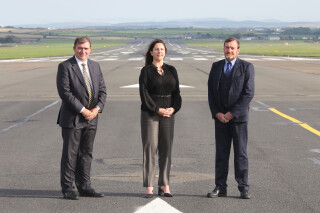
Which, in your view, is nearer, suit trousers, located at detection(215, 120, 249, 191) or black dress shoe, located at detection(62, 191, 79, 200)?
black dress shoe, located at detection(62, 191, 79, 200)

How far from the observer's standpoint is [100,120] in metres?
15.6

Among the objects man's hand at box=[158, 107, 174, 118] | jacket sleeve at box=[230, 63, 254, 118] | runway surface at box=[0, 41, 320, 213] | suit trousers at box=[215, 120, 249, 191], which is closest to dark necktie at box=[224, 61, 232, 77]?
jacket sleeve at box=[230, 63, 254, 118]

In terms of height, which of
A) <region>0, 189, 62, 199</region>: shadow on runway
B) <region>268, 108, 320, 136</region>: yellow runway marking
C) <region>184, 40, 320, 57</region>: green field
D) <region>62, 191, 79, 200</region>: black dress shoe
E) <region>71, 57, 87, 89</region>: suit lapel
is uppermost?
<region>71, 57, 87, 89</region>: suit lapel

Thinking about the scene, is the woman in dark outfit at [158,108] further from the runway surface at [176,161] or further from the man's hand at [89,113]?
the man's hand at [89,113]

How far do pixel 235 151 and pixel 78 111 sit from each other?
209 cm

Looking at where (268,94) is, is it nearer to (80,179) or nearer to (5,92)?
(5,92)

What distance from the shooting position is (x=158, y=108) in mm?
7332

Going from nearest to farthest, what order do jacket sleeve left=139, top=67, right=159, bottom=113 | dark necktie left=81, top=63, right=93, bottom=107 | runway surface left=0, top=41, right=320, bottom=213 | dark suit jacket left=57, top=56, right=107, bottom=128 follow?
1. runway surface left=0, top=41, right=320, bottom=213
2. jacket sleeve left=139, top=67, right=159, bottom=113
3. dark suit jacket left=57, top=56, right=107, bottom=128
4. dark necktie left=81, top=63, right=93, bottom=107

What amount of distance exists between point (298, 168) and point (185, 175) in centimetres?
187

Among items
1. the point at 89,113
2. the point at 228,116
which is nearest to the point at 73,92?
the point at 89,113

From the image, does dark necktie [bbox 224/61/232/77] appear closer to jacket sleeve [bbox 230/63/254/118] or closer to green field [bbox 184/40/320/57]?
jacket sleeve [bbox 230/63/254/118]

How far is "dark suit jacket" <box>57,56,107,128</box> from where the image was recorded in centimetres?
743

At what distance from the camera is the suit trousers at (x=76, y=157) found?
296 inches

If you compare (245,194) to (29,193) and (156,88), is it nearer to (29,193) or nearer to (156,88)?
(156,88)
